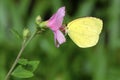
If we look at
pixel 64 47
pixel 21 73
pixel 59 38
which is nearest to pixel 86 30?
pixel 59 38

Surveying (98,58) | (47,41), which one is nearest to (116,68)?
(98,58)

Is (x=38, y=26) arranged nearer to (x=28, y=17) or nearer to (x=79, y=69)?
(x=79, y=69)

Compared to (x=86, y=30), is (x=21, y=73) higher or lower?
lower

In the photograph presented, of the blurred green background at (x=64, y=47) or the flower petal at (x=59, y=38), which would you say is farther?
the blurred green background at (x=64, y=47)

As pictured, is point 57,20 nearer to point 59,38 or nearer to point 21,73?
point 59,38

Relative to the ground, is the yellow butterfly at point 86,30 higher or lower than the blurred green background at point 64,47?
higher

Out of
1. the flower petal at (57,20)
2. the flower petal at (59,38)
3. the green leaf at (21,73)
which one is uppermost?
the flower petal at (57,20)

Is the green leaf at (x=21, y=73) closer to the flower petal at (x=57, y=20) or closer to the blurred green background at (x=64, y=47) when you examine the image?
the flower petal at (x=57, y=20)

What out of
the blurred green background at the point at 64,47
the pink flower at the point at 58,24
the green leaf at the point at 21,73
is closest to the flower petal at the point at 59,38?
the pink flower at the point at 58,24
